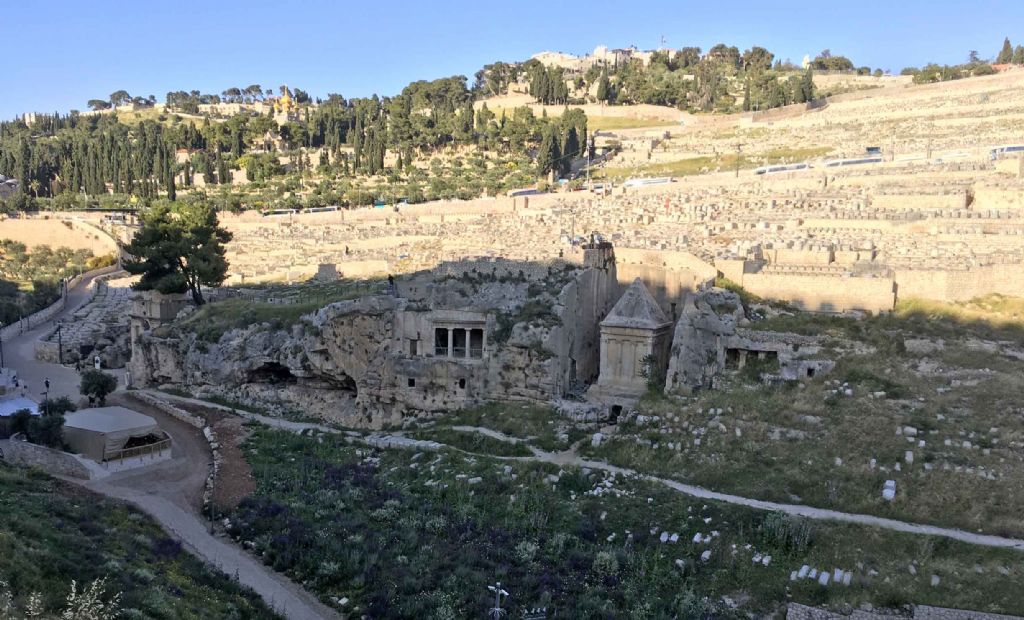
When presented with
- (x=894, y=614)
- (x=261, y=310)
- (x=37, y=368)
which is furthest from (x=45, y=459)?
(x=894, y=614)

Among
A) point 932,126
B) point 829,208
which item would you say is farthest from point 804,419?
point 932,126

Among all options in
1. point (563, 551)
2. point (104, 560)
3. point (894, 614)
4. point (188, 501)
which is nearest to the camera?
point (894, 614)

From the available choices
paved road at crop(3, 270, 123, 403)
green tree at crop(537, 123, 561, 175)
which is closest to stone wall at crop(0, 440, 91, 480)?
paved road at crop(3, 270, 123, 403)

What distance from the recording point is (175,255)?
35469 millimetres

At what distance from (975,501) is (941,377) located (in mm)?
5062

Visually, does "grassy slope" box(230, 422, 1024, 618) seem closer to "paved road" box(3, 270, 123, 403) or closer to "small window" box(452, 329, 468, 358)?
"small window" box(452, 329, 468, 358)

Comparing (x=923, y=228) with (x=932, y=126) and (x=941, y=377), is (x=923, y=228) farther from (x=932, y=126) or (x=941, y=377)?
(x=932, y=126)

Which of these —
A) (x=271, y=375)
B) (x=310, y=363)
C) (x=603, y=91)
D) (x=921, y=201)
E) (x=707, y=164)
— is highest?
(x=603, y=91)

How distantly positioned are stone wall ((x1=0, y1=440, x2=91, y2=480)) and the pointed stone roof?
1447cm

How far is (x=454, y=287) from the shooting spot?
88.8 feet

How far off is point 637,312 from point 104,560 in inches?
605

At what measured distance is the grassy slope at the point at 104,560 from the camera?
39.5 feet

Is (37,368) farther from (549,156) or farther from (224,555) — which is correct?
(549,156)

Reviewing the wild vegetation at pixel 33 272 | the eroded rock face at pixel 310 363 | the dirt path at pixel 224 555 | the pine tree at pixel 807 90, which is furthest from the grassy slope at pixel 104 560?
the pine tree at pixel 807 90
